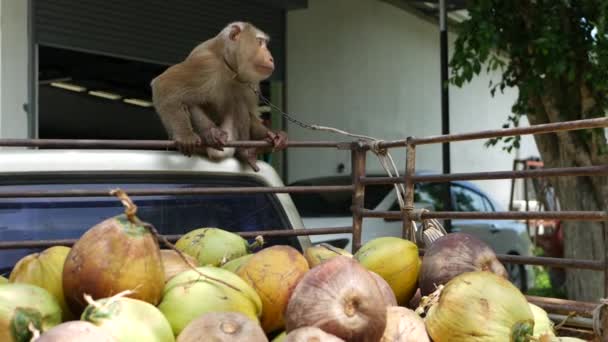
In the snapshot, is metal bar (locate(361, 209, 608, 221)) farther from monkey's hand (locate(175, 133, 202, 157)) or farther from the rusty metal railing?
monkey's hand (locate(175, 133, 202, 157))

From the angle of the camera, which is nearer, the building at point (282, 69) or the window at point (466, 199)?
the building at point (282, 69)

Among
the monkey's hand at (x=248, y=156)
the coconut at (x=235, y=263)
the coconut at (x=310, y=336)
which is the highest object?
the monkey's hand at (x=248, y=156)

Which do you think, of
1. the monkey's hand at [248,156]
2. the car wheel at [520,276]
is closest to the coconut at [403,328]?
the monkey's hand at [248,156]

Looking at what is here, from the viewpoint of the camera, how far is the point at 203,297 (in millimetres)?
1531

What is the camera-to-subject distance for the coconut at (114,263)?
4.68 ft

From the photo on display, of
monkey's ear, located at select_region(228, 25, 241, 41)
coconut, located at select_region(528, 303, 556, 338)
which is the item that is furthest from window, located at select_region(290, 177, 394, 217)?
coconut, located at select_region(528, 303, 556, 338)

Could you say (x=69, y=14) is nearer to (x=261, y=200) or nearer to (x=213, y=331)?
(x=261, y=200)

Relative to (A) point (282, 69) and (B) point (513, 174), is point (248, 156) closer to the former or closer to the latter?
(B) point (513, 174)

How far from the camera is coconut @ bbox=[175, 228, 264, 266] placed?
6.79ft

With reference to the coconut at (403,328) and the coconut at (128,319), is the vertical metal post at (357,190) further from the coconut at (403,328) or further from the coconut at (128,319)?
the coconut at (128,319)

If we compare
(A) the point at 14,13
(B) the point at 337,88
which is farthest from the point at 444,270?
(B) the point at 337,88

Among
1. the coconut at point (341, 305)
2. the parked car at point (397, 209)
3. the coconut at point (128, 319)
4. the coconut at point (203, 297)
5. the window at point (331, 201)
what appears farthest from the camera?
the window at point (331, 201)

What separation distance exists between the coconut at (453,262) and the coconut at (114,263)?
0.76 metres

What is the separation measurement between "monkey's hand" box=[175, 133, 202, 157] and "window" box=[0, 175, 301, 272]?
146 mm
